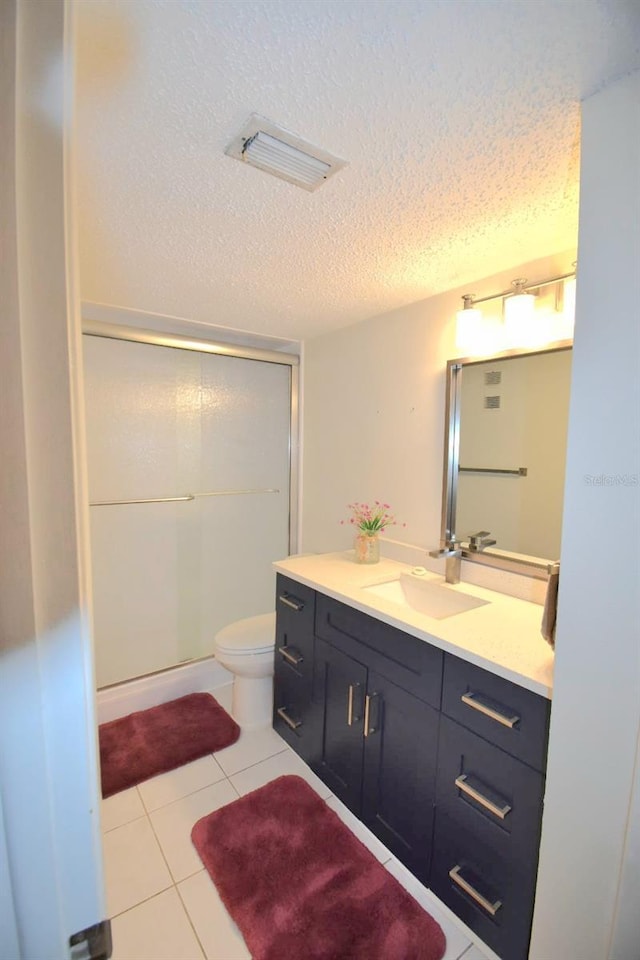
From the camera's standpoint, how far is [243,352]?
255 cm

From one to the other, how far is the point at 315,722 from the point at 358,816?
355 mm

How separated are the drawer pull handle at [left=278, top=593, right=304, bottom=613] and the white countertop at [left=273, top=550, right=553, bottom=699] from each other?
0.10 metres

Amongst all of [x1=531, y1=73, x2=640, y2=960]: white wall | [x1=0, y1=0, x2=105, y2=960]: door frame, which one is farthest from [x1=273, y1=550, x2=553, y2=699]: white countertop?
[x1=0, y1=0, x2=105, y2=960]: door frame

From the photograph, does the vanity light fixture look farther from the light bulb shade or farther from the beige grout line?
the beige grout line

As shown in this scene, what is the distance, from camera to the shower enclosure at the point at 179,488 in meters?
2.20

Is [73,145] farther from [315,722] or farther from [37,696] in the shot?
[315,722]

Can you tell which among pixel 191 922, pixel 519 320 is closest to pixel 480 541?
pixel 519 320

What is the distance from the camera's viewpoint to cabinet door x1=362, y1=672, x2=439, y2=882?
1.29 m

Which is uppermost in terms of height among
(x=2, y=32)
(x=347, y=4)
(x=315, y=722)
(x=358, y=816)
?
(x=347, y=4)

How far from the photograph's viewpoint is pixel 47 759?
0.32 metres

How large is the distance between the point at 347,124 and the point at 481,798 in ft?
5.52

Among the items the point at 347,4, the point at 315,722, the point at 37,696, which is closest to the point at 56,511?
the point at 37,696

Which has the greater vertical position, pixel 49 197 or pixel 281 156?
pixel 281 156

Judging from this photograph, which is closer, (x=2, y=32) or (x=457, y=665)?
(x=2, y=32)
